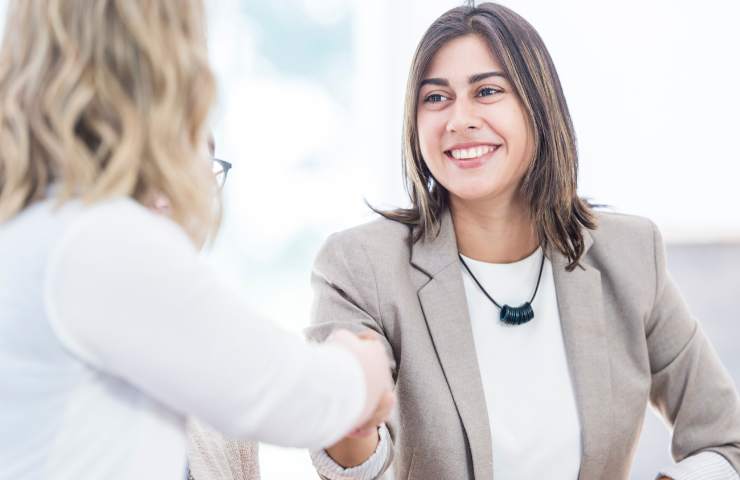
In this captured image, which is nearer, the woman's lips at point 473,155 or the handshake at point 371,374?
the handshake at point 371,374

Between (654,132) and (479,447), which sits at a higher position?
(654,132)

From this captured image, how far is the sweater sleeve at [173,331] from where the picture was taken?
71cm

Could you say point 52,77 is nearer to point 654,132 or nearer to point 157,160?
point 157,160

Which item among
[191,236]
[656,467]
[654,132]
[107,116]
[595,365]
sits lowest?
[656,467]

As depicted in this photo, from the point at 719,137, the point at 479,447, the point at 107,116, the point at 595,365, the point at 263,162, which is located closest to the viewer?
the point at 107,116

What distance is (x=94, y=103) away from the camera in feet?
2.53

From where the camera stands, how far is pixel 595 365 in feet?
4.98

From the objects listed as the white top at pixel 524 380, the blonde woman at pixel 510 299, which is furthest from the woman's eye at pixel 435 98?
the white top at pixel 524 380

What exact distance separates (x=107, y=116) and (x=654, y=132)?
2.05 meters

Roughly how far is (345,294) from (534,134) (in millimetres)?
498

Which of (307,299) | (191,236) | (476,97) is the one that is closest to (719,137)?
(476,97)

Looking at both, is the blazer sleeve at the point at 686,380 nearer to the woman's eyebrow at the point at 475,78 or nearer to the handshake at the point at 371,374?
the woman's eyebrow at the point at 475,78

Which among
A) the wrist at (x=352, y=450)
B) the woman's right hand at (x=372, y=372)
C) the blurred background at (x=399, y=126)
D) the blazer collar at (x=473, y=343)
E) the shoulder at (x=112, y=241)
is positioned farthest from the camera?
the blurred background at (x=399, y=126)

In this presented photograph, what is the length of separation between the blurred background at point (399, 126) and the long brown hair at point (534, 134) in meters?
0.83
